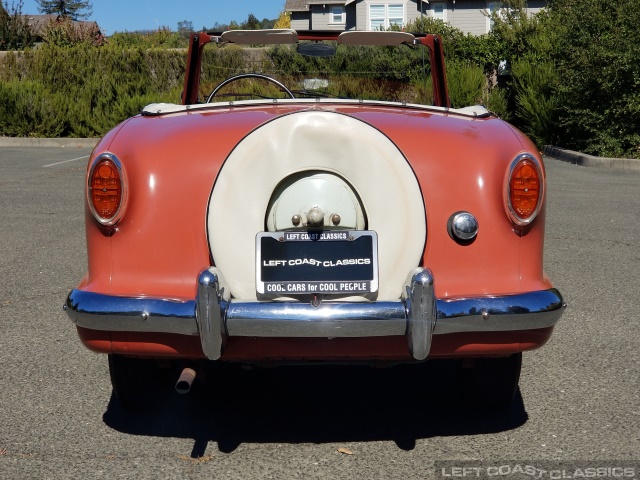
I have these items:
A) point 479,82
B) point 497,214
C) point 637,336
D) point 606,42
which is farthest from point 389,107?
point 479,82

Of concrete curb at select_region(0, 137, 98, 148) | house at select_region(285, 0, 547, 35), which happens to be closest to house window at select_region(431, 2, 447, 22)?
house at select_region(285, 0, 547, 35)

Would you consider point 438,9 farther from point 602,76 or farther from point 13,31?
point 602,76

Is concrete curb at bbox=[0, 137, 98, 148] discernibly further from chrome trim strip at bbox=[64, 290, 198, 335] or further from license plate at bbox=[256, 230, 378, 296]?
license plate at bbox=[256, 230, 378, 296]

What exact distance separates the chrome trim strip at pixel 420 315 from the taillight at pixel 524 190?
0.48 meters

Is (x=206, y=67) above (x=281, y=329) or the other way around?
above

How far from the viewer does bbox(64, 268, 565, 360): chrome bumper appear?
3.15 meters

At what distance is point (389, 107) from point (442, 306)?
3.65 ft

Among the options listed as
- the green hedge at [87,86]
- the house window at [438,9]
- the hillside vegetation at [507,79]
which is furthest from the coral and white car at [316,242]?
the house window at [438,9]

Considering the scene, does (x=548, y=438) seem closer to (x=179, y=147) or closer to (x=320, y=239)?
(x=320, y=239)

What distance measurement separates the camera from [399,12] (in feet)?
176

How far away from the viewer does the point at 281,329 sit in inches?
125

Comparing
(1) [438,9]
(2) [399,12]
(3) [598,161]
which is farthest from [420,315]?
(2) [399,12]

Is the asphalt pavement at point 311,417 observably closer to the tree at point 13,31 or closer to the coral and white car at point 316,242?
the coral and white car at point 316,242

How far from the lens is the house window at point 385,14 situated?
53.5 meters
